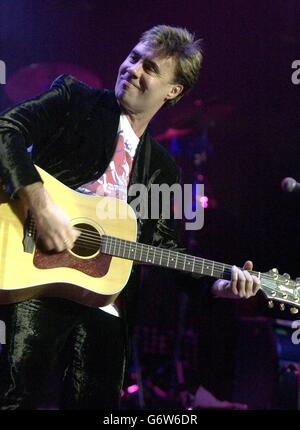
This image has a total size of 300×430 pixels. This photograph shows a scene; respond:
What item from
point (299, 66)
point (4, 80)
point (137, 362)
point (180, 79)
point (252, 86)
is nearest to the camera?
point (180, 79)

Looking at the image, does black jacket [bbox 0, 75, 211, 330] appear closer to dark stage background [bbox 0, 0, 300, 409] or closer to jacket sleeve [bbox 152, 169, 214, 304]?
jacket sleeve [bbox 152, 169, 214, 304]

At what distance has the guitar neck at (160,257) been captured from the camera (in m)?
2.69

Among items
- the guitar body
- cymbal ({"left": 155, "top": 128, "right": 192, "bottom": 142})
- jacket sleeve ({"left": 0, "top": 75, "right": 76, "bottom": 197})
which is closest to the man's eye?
jacket sleeve ({"left": 0, "top": 75, "right": 76, "bottom": 197})

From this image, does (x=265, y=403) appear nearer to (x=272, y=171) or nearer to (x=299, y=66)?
(x=272, y=171)

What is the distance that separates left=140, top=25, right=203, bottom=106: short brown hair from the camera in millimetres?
3144

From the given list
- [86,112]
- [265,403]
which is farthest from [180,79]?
[265,403]

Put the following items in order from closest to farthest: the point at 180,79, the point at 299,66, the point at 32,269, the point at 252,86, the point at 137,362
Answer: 1. the point at 32,269
2. the point at 180,79
3. the point at 299,66
4. the point at 252,86
5. the point at 137,362

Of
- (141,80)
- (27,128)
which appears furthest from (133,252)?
(141,80)

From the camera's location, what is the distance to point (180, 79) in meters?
3.29

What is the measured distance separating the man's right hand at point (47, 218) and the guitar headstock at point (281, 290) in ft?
3.86

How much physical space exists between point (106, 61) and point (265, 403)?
3521 mm

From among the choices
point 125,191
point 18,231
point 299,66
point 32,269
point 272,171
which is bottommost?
point 32,269

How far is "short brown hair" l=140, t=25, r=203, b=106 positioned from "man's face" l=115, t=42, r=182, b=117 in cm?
5

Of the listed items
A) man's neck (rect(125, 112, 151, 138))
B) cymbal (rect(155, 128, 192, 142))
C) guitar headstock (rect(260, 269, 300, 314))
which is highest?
cymbal (rect(155, 128, 192, 142))
